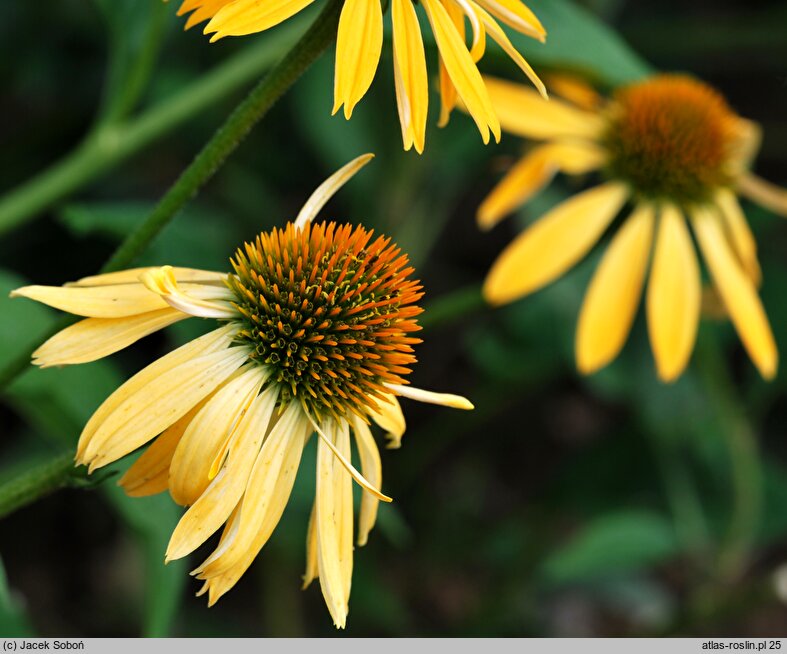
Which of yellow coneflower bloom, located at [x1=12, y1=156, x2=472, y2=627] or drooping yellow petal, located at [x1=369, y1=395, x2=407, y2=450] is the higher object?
yellow coneflower bloom, located at [x1=12, y1=156, x2=472, y2=627]

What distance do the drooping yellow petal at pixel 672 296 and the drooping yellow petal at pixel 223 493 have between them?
63 cm

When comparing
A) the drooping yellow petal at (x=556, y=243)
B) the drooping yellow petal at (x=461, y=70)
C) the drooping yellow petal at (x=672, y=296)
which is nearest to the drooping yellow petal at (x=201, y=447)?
the drooping yellow petal at (x=461, y=70)

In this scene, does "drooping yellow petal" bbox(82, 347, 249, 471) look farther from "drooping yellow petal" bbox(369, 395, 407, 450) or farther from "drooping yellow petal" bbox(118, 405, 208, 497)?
"drooping yellow petal" bbox(369, 395, 407, 450)

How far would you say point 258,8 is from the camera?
1.81 feet

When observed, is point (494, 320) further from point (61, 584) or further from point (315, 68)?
point (61, 584)

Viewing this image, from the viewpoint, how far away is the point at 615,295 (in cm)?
118

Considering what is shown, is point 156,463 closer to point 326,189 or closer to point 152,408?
point 152,408

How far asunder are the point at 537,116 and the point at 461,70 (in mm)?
715

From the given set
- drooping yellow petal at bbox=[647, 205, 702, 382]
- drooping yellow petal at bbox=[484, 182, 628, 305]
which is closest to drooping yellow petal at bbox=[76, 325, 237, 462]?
drooping yellow petal at bbox=[484, 182, 628, 305]

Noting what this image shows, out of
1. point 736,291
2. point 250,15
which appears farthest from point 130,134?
point 736,291

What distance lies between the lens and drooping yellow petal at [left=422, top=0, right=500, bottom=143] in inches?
21.5

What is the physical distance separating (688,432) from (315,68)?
84 centimetres

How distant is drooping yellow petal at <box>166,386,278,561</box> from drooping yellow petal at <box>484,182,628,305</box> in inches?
20.1

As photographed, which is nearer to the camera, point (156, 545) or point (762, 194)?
point (156, 545)
